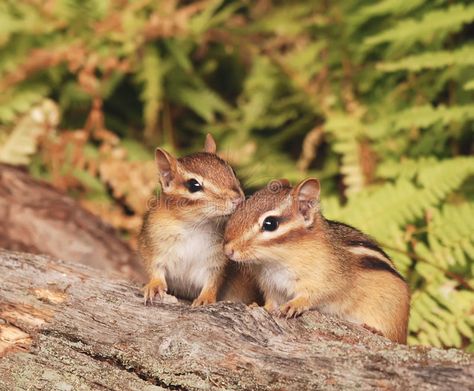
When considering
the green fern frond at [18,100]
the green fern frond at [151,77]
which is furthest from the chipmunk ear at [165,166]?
the green fern frond at [18,100]

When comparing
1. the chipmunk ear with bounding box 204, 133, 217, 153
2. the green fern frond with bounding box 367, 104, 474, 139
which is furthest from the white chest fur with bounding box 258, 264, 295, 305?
the green fern frond with bounding box 367, 104, 474, 139

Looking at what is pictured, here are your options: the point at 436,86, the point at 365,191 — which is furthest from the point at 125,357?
the point at 436,86

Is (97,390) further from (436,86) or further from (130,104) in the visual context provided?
(130,104)

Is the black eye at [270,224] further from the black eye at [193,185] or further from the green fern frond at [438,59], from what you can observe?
the green fern frond at [438,59]

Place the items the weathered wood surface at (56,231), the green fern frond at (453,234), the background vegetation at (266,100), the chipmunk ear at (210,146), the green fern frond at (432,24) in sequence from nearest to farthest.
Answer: the chipmunk ear at (210,146), the green fern frond at (453,234), the green fern frond at (432,24), the background vegetation at (266,100), the weathered wood surface at (56,231)

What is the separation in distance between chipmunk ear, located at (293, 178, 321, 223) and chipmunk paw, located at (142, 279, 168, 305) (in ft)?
2.81

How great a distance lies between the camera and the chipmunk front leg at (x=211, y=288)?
13.9 feet

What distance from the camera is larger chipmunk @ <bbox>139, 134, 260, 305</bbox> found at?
4.23m

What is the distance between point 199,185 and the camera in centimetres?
429

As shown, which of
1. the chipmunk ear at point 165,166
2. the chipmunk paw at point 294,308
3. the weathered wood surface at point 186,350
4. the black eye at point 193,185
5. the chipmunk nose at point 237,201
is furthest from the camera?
the chipmunk ear at point 165,166

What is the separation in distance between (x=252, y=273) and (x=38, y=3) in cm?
465

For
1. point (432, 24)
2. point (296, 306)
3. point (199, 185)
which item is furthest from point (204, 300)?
point (432, 24)

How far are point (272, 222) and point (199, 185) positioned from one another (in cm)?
46

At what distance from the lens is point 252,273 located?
4355 millimetres
